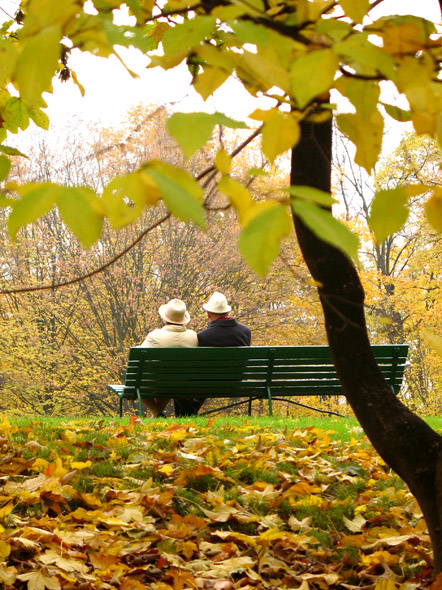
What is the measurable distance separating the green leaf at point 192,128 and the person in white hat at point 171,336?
23.9ft

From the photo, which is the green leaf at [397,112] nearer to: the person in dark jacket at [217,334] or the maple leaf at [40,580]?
the maple leaf at [40,580]

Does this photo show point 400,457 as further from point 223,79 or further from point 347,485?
point 223,79

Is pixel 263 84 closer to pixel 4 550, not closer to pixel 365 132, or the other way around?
pixel 365 132

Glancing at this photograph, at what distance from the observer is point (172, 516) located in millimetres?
2711

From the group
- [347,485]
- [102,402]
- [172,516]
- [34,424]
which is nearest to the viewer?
[172,516]

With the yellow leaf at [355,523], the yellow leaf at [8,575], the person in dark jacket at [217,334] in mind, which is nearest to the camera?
the yellow leaf at [8,575]

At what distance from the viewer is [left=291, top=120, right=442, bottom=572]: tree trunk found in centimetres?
221

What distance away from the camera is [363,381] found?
236cm

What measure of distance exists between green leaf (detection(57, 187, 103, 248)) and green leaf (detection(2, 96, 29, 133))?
1752mm

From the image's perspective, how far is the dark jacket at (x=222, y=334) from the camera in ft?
27.1

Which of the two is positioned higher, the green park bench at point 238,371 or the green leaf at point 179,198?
the green leaf at point 179,198

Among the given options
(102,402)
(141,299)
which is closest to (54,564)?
(141,299)

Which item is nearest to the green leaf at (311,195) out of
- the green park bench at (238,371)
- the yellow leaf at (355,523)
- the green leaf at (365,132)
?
the green leaf at (365,132)

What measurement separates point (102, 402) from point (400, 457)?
17464mm
